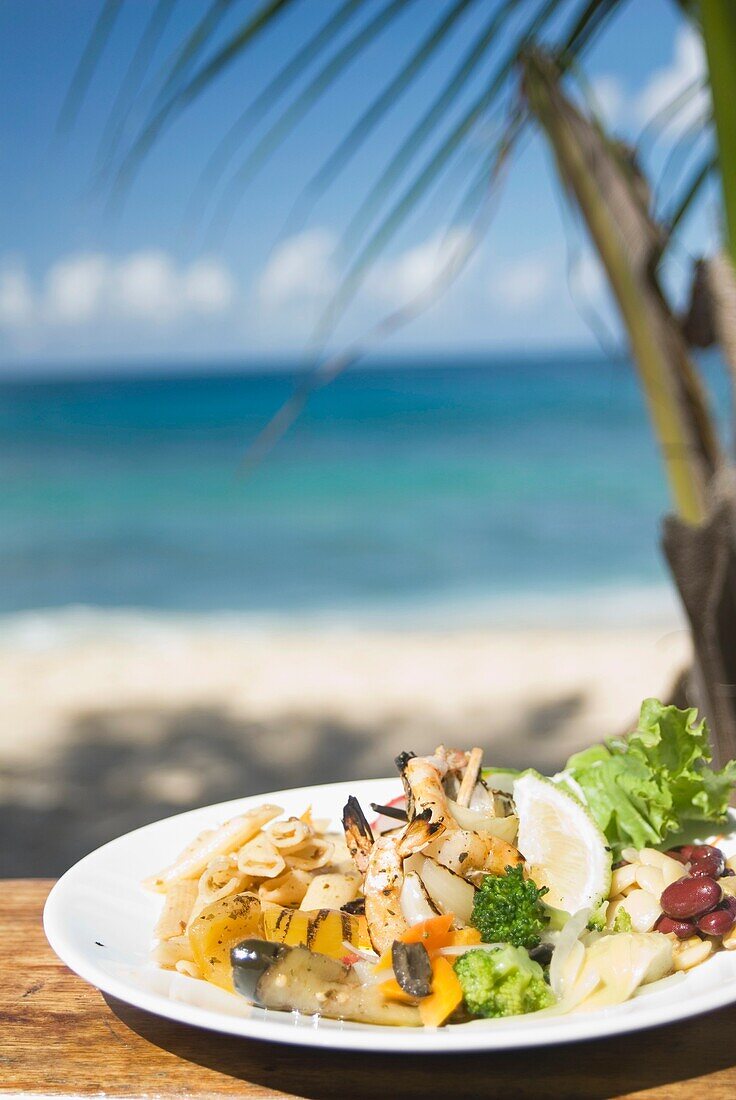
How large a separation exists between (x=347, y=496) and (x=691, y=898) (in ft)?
59.5

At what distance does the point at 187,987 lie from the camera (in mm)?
1115

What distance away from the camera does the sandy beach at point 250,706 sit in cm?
587

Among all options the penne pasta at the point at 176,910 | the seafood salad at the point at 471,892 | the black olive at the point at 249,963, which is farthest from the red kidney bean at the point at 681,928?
the penne pasta at the point at 176,910

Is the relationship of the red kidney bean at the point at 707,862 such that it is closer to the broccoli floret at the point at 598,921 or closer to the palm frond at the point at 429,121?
the broccoli floret at the point at 598,921

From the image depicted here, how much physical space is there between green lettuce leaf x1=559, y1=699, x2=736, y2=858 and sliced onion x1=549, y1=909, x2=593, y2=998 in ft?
1.06

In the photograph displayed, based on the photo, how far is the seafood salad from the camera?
3.51ft

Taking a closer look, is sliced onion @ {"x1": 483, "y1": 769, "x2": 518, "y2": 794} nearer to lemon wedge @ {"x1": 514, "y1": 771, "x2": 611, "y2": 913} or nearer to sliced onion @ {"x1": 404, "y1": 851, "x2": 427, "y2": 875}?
lemon wedge @ {"x1": 514, "y1": 771, "x2": 611, "y2": 913}

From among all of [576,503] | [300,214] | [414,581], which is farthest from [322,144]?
[300,214]

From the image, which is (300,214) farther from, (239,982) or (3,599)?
(3,599)

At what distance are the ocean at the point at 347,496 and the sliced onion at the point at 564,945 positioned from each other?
1058cm

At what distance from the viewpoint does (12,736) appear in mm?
7234

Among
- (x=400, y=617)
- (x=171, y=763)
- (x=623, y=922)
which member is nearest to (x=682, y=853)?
(x=623, y=922)

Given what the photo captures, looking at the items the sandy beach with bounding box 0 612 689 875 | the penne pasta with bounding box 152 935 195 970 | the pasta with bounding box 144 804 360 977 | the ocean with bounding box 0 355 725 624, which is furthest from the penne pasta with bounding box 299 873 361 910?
the ocean with bounding box 0 355 725 624

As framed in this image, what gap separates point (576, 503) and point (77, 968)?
59.5 ft
